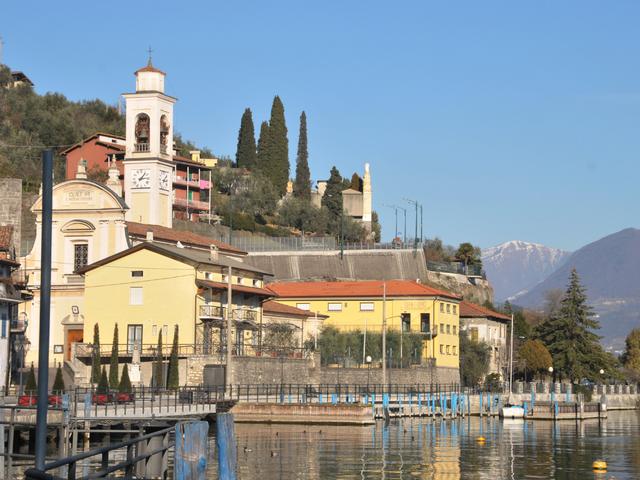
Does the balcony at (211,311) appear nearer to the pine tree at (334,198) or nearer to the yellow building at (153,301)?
the yellow building at (153,301)

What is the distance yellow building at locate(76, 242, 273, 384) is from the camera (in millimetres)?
75438

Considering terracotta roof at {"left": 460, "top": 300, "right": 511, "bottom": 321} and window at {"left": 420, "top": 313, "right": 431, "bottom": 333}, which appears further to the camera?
terracotta roof at {"left": 460, "top": 300, "right": 511, "bottom": 321}

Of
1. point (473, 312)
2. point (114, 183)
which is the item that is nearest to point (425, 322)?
point (473, 312)

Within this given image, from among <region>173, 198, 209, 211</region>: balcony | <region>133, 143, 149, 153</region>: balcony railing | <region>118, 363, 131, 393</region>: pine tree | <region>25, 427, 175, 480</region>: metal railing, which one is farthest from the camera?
<region>173, 198, 209, 211</region>: balcony

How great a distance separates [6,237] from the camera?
74.7 meters

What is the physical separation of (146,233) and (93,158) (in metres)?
34.4

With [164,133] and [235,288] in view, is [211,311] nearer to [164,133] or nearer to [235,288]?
[235,288]

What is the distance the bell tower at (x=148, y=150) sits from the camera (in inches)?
3802

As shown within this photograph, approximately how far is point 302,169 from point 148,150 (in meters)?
62.6

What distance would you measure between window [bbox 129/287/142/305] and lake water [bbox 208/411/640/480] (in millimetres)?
13905

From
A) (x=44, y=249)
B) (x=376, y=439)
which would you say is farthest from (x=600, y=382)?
(x=44, y=249)

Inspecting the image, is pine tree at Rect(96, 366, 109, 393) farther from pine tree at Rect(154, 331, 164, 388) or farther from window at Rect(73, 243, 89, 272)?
window at Rect(73, 243, 89, 272)

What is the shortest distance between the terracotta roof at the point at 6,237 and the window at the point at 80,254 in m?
4.53

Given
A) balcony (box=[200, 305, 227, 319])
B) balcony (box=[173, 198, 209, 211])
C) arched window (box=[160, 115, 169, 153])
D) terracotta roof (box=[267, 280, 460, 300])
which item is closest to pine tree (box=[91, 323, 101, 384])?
balcony (box=[200, 305, 227, 319])
